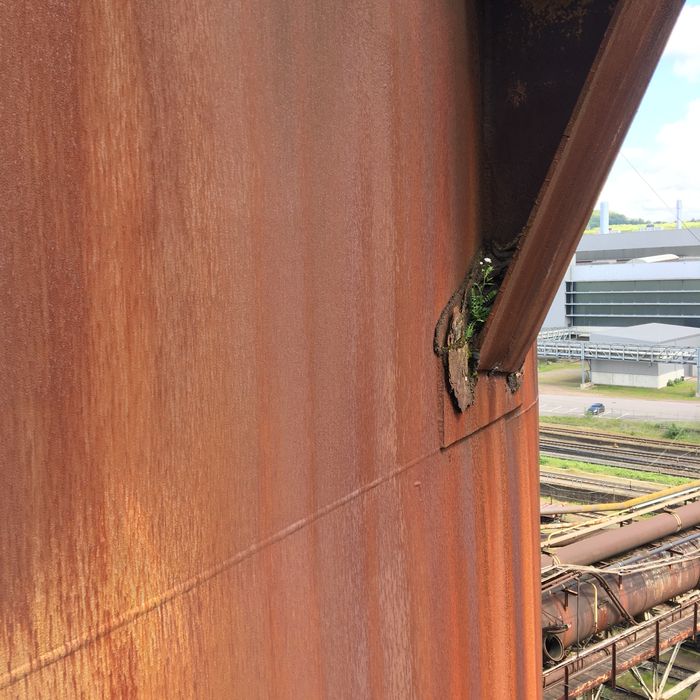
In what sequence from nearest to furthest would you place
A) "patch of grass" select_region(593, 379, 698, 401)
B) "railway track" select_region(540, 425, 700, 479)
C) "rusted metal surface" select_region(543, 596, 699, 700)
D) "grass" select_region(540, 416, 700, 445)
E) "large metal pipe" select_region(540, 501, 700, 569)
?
"rusted metal surface" select_region(543, 596, 699, 700)
"large metal pipe" select_region(540, 501, 700, 569)
"railway track" select_region(540, 425, 700, 479)
"grass" select_region(540, 416, 700, 445)
"patch of grass" select_region(593, 379, 698, 401)

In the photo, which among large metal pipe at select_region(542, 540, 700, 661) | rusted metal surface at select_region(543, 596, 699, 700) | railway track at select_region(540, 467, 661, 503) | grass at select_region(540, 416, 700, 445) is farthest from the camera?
grass at select_region(540, 416, 700, 445)

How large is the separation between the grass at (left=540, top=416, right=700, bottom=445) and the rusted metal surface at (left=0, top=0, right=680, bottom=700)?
2484 cm

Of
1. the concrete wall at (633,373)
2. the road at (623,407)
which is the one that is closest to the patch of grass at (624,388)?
the concrete wall at (633,373)

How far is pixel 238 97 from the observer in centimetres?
125

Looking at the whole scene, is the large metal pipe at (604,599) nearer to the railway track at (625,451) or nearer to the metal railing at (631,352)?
the railway track at (625,451)

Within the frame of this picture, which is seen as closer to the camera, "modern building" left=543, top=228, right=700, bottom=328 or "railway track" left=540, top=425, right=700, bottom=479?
"railway track" left=540, top=425, right=700, bottom=479

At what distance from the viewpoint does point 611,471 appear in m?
21.2

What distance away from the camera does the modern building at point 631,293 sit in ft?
132

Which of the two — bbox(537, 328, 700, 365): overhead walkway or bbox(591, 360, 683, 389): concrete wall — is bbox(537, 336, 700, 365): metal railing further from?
bbox(591, 360, 683, 389): concrete wall

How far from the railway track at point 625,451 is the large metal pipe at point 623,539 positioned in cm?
1081

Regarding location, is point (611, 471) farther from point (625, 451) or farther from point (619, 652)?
point (619, 652)

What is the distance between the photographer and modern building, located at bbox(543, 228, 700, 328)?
40250 millimetres

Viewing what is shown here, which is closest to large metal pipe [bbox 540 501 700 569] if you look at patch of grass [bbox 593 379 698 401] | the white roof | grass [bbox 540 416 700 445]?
grass [bbox 540 416 700 445]

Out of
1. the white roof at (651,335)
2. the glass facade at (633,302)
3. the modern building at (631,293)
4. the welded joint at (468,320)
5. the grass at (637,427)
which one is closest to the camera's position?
the welded joint at (468,320)
